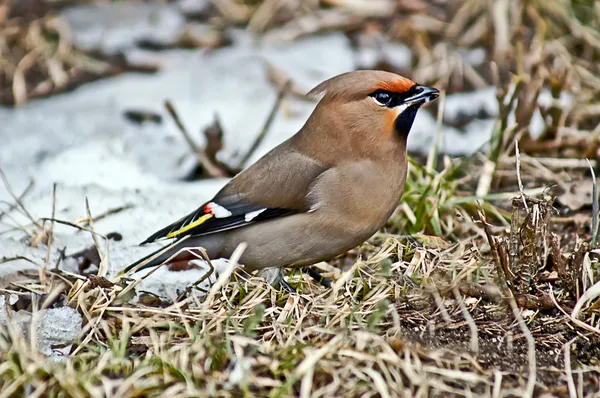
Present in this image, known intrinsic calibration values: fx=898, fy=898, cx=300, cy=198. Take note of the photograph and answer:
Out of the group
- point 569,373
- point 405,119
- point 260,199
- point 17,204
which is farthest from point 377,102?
point 17,204

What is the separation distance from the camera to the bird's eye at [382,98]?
13.6ft

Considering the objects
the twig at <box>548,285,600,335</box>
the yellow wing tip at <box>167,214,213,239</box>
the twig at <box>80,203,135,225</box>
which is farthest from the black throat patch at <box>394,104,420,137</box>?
the twig at <box>80,203,135,225</box>

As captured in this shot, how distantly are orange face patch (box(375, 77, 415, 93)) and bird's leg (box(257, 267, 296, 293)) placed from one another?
962 millimetres

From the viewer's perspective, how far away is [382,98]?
416cm

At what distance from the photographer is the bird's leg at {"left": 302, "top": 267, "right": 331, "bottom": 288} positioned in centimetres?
426

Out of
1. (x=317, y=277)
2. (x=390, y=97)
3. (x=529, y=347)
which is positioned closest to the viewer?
(x=529, y=347)

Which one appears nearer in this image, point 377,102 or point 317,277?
point 377,102

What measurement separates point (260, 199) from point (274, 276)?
14.6 inches

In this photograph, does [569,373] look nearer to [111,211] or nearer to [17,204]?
[111,211]

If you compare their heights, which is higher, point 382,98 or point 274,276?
point 382,98

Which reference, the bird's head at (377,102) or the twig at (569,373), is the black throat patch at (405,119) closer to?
the bird's head at (377,102)

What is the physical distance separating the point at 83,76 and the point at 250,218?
134 inches

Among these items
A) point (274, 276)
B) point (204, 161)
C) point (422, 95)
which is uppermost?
point (422, 95)

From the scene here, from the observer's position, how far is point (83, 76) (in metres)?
7.04
